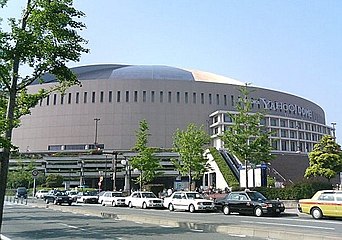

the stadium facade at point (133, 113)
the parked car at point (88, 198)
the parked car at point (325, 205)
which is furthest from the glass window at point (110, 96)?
the parked car at point (325, 205)

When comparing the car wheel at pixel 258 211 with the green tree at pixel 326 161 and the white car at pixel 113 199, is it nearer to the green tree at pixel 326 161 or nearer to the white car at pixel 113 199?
the white car at pixel 113 199

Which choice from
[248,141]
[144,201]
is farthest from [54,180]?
[248,141]

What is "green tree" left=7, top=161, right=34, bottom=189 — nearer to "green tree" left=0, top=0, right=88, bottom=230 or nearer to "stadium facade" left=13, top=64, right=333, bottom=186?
"stadium facade" left=13, top=64, right=333, bottom=186

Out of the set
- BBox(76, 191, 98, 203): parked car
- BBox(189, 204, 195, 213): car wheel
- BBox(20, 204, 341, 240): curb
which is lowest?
BBox(20, 204, 341, 240): curb

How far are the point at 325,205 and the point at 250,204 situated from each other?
476 centimetres

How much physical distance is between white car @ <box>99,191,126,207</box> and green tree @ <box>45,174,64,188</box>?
43.9 meters

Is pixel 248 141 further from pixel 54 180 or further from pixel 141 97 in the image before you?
pixel 141 97

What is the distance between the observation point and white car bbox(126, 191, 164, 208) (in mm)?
34188

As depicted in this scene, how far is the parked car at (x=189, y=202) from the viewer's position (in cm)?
2875

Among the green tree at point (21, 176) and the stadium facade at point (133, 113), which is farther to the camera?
the stadium facade at point (133, 113)

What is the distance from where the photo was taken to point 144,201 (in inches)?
1380

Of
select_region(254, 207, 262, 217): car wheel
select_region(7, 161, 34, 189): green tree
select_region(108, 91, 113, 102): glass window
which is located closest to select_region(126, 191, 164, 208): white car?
select_region(254, 207, 262, 217): car wheel

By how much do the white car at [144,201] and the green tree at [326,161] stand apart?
17882 millimetres

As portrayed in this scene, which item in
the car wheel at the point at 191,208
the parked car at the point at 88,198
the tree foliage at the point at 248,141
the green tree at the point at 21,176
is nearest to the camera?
the car wheel at the point at 191,208
